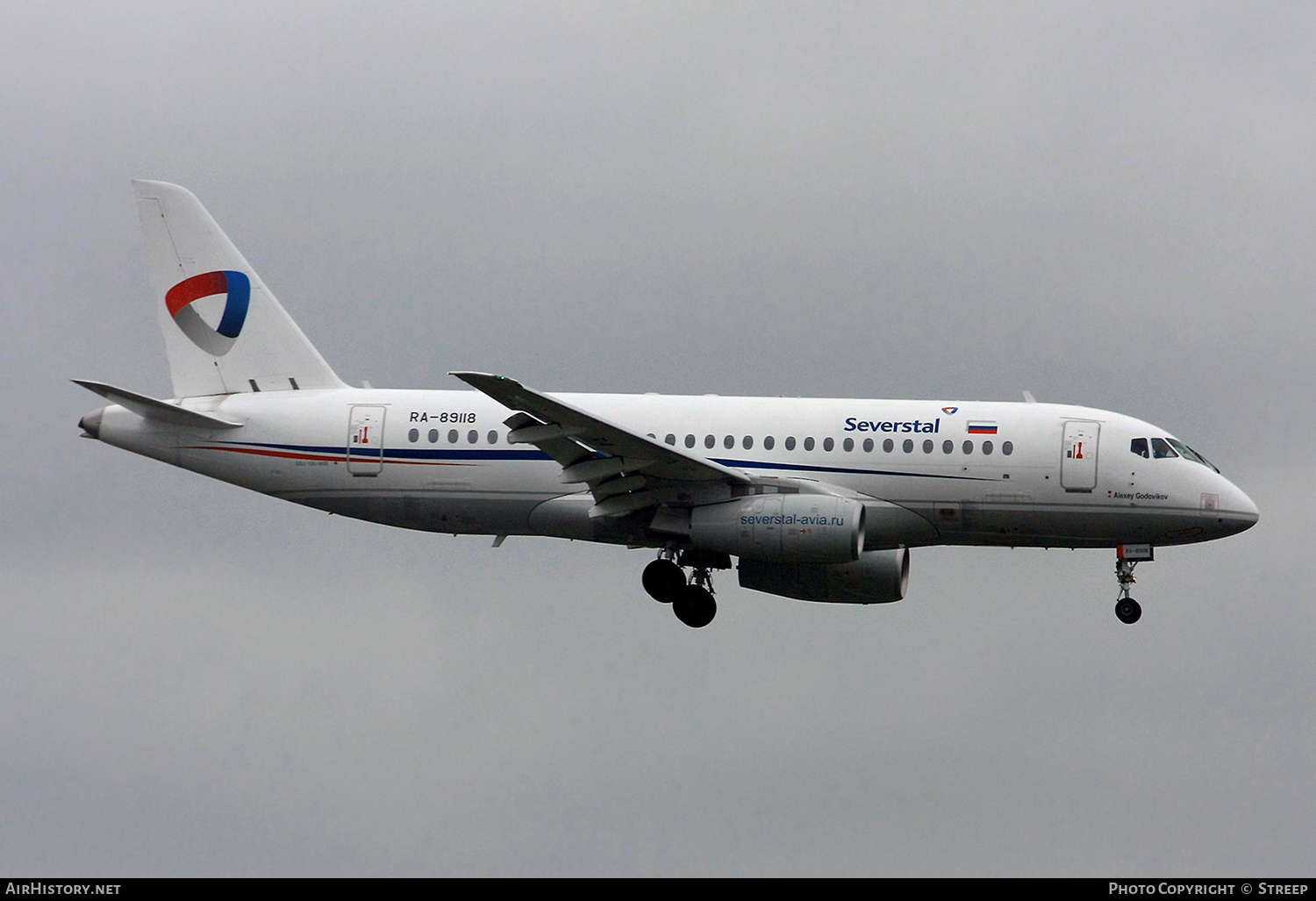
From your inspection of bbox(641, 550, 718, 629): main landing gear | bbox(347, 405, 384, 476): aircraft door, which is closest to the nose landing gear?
bbox(641, 550, 718, 629): main landing gear

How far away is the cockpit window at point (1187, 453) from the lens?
35.8 m

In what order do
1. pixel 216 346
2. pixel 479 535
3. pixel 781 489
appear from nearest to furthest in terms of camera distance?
pixel 781 489 < pixel 479 535 < pixel 216 346

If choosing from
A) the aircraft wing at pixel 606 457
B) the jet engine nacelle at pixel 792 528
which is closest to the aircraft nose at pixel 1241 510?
the jet engine nacelle at pixel 792 528

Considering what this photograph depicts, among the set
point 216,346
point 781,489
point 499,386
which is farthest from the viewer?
point 216,346

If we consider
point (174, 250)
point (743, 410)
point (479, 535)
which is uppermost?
point (174, 250)

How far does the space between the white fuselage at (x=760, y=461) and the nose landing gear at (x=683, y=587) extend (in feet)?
2.34

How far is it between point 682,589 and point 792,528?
13.5 feet

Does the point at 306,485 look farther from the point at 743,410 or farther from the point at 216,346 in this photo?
the point at 743,410

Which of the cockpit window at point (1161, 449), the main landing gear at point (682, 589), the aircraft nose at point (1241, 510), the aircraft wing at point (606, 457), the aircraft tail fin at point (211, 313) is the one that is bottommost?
the main landing gear at point (682, 589)

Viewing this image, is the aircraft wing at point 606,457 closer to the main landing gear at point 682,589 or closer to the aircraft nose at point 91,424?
the main landing gear at point 682,589

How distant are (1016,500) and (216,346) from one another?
19.4 metres

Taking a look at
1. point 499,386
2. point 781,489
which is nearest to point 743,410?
point 781,489

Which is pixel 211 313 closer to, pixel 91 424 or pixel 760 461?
pixel 91 424

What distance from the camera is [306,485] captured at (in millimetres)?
37469
